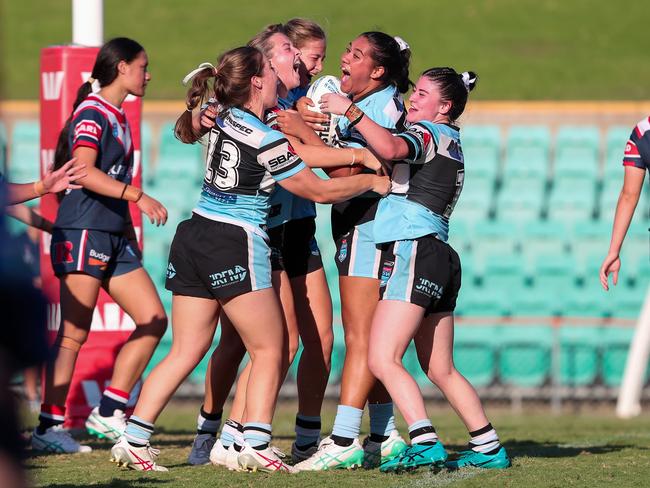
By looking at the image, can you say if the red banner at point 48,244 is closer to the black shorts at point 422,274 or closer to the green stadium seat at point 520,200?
the black shorts at point 422,274

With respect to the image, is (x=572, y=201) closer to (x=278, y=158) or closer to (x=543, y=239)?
(x=543, y=239)

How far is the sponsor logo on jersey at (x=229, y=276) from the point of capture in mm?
4969

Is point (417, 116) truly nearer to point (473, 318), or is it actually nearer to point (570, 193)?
point (473, 318)

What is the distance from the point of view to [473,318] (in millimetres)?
11406

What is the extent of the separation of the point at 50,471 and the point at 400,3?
18.4 metres

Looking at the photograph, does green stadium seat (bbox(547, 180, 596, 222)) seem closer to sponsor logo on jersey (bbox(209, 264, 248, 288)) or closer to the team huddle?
the team huddle

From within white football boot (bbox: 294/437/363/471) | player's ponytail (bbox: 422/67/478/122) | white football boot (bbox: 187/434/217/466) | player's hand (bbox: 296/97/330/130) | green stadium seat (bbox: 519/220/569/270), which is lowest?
white football boot (bbox: 187/434/217/466)

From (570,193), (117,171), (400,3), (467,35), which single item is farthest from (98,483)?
(400,3)

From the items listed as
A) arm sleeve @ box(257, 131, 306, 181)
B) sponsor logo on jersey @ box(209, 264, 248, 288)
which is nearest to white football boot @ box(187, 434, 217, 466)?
sponsor logo on jersey @ box(209, 264, 248, 288)

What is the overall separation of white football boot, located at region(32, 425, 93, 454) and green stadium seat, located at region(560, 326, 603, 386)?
6.58m

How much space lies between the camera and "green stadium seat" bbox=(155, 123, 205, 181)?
1328 centimetres

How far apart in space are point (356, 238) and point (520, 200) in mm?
8035

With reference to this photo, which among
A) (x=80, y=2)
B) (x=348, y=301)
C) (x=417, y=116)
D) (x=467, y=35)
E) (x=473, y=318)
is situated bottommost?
(x=473, y=318)

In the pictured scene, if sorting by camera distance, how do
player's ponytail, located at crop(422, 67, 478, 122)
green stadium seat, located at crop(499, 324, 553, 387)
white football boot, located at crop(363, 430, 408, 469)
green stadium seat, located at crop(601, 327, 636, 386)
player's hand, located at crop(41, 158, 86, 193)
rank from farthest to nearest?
1. green stadium seat, located at crop(601, 327, 636, 386)
2. green stadium seat, located at crop(499, 324, 553, 387)
3. white football boot, located at crop(363, 430, 408, 469)
4. player's hand, located at crop(41, 158, 86, 193)
5. player's ponytail, located at crop(422, 67, 478, 122)
